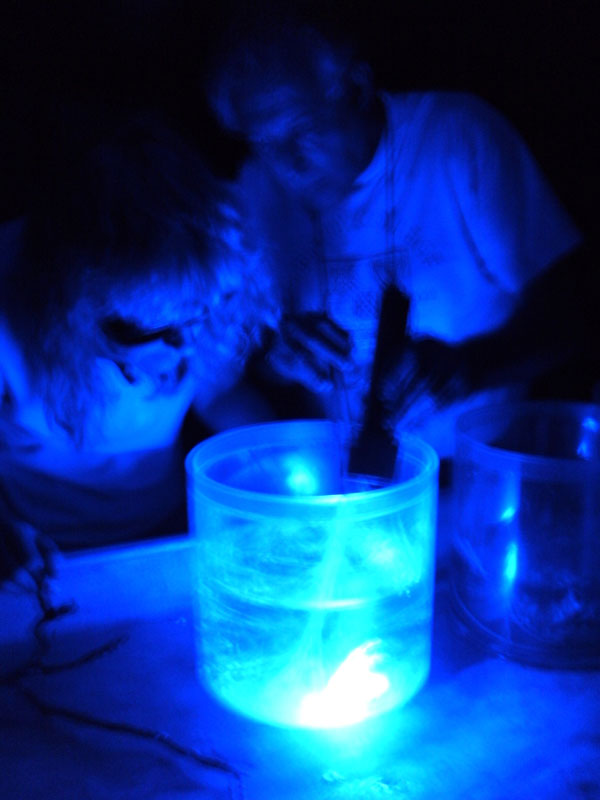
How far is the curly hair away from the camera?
735 mm

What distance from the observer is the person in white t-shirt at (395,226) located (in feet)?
2.62

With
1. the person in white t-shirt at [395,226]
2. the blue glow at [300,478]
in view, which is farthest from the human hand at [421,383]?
the blue glow at [300,478]

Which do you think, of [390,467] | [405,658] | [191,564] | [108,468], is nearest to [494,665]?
[405,658]

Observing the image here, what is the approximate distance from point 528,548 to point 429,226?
1.41ft

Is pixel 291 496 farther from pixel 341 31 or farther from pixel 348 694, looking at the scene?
pixel 341 31

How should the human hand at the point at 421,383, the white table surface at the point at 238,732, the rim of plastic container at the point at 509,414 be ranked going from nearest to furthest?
the white table surface at the point at 238,732, the rim of plastic container at the point at 509,414, the human hand at the point at 421,383

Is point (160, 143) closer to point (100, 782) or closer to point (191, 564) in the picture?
point (191, 564)

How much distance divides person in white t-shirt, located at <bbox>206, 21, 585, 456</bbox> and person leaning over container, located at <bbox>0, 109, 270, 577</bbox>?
2.9 inches

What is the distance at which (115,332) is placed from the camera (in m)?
0.79

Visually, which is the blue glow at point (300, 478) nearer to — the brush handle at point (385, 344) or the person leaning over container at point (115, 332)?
the brush handle at point (385, 344)

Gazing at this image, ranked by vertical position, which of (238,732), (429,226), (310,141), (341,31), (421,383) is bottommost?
(238,732)

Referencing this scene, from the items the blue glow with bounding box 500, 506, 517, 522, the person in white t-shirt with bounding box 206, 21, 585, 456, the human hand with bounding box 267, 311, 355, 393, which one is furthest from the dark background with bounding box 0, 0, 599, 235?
the blue glow with bounding box 500, 506, 517, 522

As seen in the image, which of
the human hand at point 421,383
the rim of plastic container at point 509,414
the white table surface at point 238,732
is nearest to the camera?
the white table surface at point 238,732

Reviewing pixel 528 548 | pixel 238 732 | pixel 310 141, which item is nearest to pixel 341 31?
pixel 310 141
